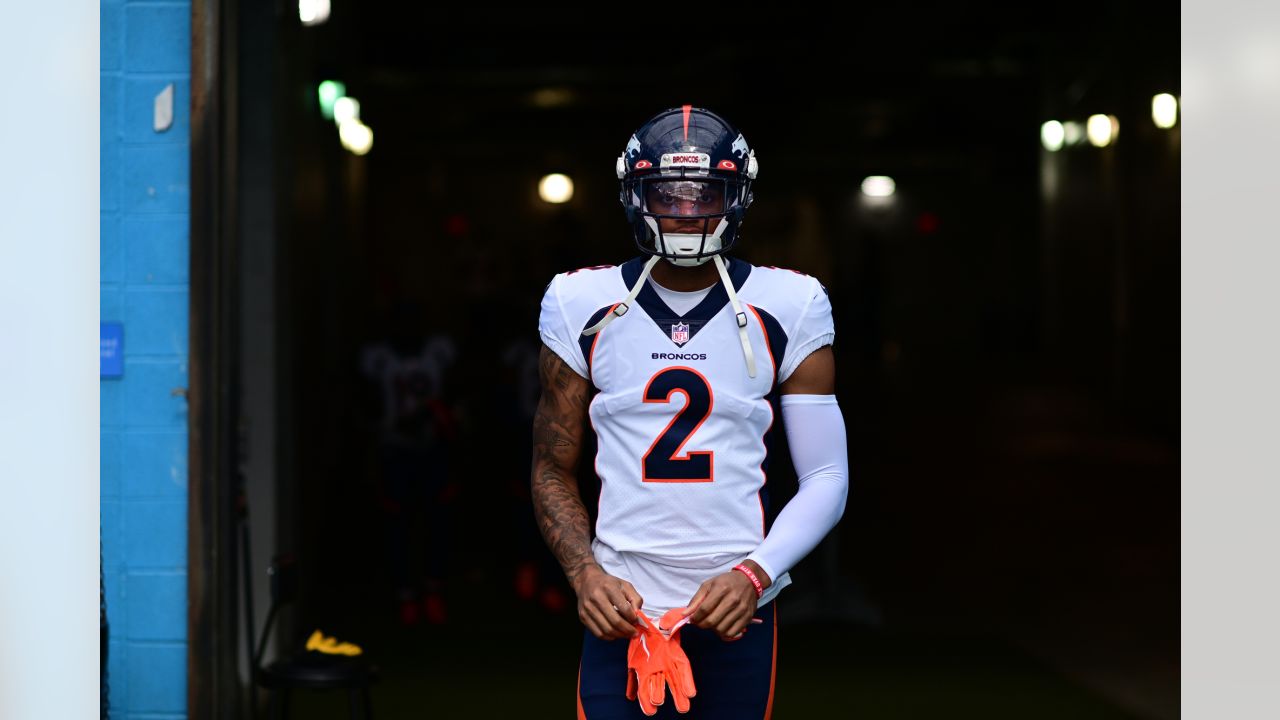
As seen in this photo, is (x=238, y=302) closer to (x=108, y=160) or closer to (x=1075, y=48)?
(x=108, y=160)

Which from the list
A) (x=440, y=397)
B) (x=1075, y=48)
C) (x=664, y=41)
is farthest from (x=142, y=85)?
(x=1075, y=48)

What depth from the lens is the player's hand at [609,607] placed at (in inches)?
86.4

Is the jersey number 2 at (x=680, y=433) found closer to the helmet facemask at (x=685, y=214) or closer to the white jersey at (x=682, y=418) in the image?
the white jersey at (x=682, y=418)

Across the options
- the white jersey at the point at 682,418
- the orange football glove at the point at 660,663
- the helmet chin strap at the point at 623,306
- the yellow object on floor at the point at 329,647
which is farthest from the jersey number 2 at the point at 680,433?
the yellow object on floor at the point at 329,647

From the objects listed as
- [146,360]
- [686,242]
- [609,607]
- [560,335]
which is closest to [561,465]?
[560,335]

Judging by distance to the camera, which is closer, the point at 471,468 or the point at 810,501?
the point at 810,501

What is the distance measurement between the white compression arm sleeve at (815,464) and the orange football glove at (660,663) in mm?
215

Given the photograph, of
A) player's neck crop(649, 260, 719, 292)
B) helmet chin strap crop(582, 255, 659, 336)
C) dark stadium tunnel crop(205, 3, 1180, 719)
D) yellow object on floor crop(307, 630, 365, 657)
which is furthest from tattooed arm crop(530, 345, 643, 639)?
dark stadium tunnel crop(205, 3, 1180, 719)

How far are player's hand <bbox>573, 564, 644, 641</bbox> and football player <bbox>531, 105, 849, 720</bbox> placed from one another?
1 cm

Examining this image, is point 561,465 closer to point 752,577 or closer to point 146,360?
point 752,577

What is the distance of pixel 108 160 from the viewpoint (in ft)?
12.8

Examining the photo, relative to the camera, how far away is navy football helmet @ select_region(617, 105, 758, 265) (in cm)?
231

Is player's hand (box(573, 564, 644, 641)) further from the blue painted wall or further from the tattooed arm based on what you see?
the blue painted wall
